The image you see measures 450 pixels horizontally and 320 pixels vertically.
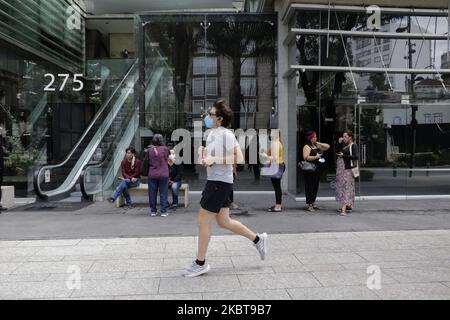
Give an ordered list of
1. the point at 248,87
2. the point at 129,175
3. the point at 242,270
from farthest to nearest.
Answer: the point at 248,87 → the point at 129,175 → the point at 242,270

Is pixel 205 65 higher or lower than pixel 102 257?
higher

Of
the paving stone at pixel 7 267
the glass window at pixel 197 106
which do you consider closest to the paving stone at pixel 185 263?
the paving stone at pixel 7 267

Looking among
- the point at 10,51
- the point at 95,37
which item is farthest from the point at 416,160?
the point at 95,37

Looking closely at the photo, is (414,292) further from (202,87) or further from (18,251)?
(202,87)

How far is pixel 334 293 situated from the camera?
4.52 metres

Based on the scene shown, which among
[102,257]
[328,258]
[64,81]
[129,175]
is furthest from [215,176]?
[64,81]

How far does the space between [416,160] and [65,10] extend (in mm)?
12337

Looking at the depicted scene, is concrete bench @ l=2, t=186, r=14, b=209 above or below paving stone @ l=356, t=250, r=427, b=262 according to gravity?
above

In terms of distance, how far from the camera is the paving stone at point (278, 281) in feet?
15.6

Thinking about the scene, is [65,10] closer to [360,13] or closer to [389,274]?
[360,13]

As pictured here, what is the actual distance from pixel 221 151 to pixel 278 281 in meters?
1.47

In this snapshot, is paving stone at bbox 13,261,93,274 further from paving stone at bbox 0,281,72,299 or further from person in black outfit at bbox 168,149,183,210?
person in black outfit at bbox 168,149,183,210

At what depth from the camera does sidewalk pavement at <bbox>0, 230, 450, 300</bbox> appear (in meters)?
4.59

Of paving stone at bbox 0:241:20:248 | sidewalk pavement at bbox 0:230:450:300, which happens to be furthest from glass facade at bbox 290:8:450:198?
paving stone at bbox 0:241:20:248
